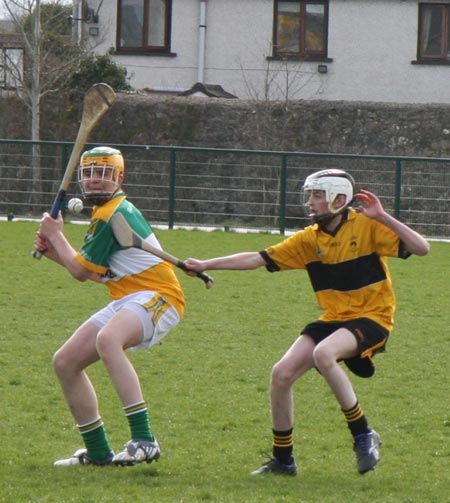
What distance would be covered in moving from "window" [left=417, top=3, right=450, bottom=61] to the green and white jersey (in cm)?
2535

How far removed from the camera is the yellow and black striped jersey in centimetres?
725


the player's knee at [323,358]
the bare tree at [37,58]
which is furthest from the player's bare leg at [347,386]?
the bare tree at [37,58]

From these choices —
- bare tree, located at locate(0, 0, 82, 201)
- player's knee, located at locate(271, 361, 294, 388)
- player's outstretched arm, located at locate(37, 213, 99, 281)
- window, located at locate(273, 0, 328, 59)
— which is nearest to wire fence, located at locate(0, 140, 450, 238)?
bare tree, located at locate(0, 0, 82, 201)

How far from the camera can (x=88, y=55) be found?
98.4ft

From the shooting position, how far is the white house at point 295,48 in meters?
31.7

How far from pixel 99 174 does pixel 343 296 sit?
159cm

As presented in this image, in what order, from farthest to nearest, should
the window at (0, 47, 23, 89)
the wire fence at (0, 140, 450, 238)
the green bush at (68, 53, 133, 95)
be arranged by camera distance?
1. the green bush at (68, 53, 133, 95)
2. the window at (0, 47, 23, 89)
3. the wire fence at (0, 140, 450, 238)

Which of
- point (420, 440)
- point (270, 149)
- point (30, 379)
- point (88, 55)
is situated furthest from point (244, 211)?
point (420, 440)

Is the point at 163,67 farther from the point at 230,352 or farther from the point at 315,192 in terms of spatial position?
the point at 315,192

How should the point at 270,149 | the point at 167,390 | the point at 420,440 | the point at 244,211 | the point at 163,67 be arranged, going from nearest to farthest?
the point at 420,440 → the point at 167,390 → the point at 244,211 → the point at 270,149 → the point at 163,67

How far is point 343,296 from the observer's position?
7316 mm

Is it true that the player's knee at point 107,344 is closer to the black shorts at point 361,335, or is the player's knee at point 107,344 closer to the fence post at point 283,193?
the black shorts at point 361,335

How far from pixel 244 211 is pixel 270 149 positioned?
281 centimetres

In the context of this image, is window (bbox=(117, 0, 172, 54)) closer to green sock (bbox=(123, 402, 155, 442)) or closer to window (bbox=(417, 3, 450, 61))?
window (bbox=(417, 3, 450, 61))
